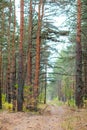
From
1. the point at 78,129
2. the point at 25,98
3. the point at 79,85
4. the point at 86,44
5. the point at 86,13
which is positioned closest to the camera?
the point at 78,129

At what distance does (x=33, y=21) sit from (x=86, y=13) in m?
4.21

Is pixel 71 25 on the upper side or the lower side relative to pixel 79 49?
upper

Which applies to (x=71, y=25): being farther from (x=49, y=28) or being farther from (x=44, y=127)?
(x=44, y=127)

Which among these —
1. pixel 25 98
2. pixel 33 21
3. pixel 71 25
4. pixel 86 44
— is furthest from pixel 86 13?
pixel 25 98

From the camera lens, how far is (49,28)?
A: 2059 centimetres

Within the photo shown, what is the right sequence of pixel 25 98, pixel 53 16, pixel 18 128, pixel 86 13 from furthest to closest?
pixel 53 16 → pixel 86 13 → pixel 25 98 → pixel 18 128

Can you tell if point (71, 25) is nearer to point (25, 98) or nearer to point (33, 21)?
point (33, 21)

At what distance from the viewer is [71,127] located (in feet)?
31.9

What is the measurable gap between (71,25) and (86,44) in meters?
5.07

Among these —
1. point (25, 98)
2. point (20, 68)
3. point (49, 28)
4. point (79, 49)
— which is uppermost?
point (49, 28)

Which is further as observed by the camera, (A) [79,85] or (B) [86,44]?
(B) [86,44]

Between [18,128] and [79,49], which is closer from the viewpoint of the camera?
[18,128]

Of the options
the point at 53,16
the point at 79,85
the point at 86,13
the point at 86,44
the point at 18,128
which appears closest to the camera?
the point at 18,128

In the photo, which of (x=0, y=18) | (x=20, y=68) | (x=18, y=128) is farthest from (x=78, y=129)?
(x=0, y=18)
